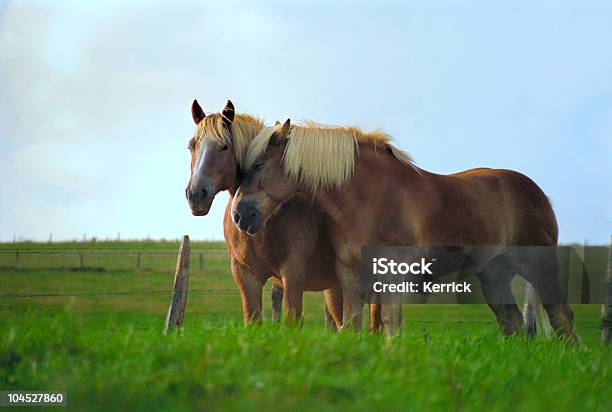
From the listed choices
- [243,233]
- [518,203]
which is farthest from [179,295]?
[518,203]

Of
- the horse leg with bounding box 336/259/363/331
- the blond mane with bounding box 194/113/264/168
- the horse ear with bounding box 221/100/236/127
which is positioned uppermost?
the horse ear with bounding box 221/100/236/127

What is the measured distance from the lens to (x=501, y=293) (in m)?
8.27

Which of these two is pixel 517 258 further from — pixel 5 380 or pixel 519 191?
pixel 5 380

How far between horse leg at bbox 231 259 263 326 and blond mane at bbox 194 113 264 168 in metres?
1.03

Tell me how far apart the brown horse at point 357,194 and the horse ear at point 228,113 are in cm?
39

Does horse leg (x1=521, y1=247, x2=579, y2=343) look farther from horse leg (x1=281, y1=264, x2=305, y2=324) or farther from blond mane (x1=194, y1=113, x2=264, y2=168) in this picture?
blond mane (x1=194, y1=113, x2=264, y2=168)

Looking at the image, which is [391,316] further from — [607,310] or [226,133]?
[607,310]

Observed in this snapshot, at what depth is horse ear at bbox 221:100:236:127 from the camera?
269 inches

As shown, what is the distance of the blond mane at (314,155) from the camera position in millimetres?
6570

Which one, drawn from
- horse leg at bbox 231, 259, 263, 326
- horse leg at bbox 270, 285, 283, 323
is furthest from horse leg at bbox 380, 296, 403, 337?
horse leg at bbox 270, 285, 283, 323

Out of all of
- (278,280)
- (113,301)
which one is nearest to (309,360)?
(278,280)

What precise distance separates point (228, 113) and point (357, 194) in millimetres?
1437

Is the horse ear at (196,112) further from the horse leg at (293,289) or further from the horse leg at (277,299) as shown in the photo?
the horse leg at (277,299)

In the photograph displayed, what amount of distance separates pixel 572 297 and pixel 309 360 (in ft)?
15.7
